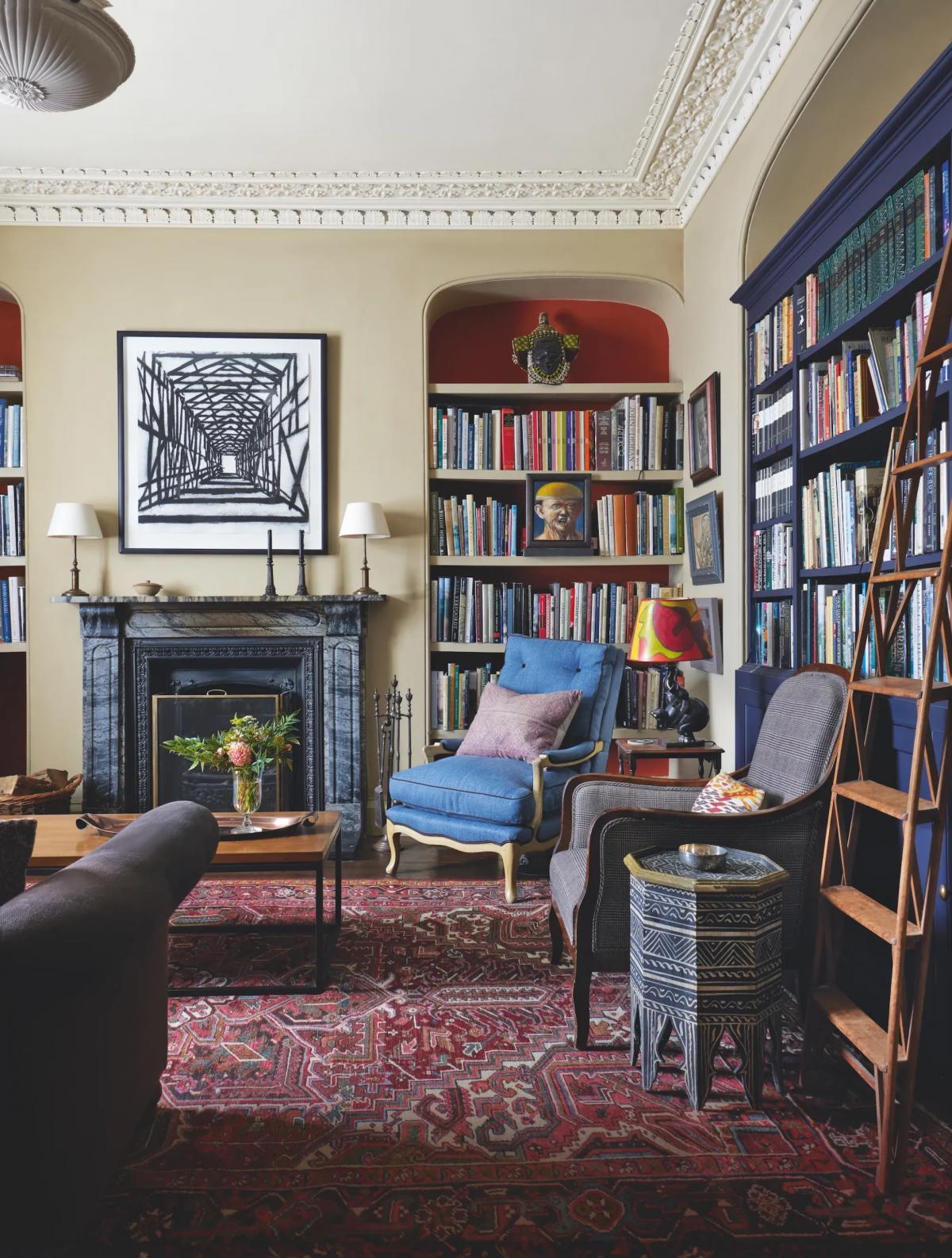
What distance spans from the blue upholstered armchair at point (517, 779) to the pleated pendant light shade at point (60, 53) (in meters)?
2.58

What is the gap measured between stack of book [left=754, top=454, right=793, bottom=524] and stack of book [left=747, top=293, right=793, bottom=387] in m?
0.36

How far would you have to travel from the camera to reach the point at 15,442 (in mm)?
4527

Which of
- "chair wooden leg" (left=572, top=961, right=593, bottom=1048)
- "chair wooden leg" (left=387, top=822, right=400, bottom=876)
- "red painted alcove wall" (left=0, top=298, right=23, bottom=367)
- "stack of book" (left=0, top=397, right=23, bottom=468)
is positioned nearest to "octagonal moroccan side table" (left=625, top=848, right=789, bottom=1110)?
"chair wooden leg" (left=572, top=961, right=593, bottom=1048)

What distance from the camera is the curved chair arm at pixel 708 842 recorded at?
2207 millimetres

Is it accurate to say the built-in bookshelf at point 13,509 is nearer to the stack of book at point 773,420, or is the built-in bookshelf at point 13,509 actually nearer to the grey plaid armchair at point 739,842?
the grey plaid armchair at point 739,842

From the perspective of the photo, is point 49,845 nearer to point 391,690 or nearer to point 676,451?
point 391,690

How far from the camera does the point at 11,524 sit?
4.52m

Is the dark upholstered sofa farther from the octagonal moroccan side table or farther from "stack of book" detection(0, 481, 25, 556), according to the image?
"stack of book" detection(0, 481, 25, 556)

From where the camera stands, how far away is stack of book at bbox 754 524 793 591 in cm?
323

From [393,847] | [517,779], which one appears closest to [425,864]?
[393,847]

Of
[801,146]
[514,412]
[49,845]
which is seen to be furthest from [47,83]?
[514,412]

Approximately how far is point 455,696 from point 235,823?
1840mm

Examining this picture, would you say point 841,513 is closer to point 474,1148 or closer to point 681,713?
point 681,713

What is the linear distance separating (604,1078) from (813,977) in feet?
1.88
